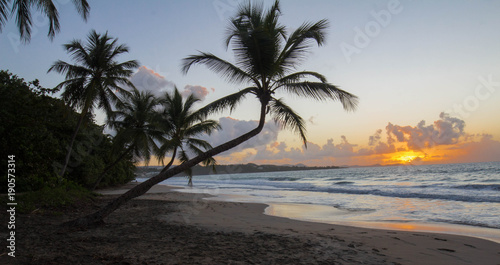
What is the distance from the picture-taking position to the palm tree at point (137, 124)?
16656mm

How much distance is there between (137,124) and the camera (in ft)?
58.7

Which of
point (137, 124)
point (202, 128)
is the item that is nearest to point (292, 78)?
point (202, 128)

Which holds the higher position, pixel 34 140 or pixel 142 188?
pixel 34 140

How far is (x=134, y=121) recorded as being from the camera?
18047mm

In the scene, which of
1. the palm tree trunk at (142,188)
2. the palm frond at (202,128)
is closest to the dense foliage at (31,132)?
the palm frond at (202,128)

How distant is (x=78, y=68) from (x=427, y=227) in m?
16.2

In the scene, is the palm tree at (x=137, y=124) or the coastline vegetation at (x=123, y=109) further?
the palm tree at (x=137, y=124)

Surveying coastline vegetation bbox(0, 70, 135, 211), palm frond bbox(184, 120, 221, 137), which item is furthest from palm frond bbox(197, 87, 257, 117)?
palm frond bbox(184, 120, 221, 137)

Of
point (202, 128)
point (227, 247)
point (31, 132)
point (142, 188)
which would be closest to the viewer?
point (227, 247)

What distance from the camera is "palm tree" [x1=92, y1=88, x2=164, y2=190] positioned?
16.7 metres

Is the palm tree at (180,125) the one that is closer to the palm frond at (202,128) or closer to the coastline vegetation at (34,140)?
the palm frond at (202,128)

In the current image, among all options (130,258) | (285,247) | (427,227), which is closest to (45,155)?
(130,258)

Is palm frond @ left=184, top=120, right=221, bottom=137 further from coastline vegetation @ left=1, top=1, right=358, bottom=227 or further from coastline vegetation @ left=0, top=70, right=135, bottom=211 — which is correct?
coastline vegetation @ left=0, top=70, right=135, bottom=211

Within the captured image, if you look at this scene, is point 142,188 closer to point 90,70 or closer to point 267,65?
point 267,65
